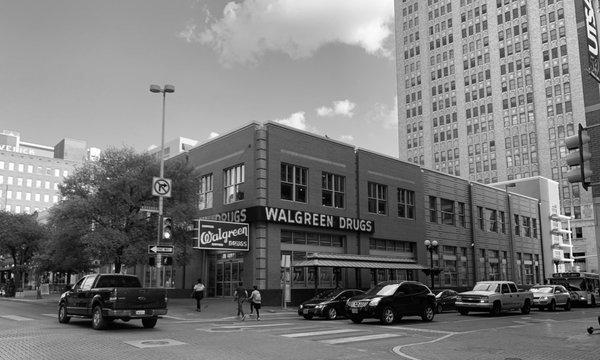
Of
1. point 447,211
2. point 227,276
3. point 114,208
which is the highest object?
point 447,211

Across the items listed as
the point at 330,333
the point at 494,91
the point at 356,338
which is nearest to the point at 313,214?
the point at 330,333

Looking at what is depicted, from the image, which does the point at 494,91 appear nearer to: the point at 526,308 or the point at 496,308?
the point at 526,308

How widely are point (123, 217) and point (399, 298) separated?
15622 millimetres

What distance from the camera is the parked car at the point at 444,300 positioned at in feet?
94.7

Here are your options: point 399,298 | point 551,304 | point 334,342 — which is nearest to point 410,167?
point 551,304

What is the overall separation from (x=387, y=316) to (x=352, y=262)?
11.3m

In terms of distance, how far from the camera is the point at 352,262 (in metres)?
32.2

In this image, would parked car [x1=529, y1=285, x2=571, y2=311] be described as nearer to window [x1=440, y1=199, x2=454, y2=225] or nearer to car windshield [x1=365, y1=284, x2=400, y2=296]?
car windshield [x1=365, y1=284, x2=400, y2=296]

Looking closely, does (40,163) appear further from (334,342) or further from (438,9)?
(334,342)

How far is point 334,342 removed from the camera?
1483 cm

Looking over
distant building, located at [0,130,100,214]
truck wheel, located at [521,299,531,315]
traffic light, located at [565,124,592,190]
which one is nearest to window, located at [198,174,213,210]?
truck wheel, located at [521,299,531,315]

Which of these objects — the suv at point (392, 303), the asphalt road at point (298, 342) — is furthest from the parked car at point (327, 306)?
the asphalt road at point (298, 342)

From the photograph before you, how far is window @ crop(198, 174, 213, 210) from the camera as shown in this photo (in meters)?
36.7

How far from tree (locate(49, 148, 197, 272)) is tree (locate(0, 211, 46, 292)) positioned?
2434 cm
